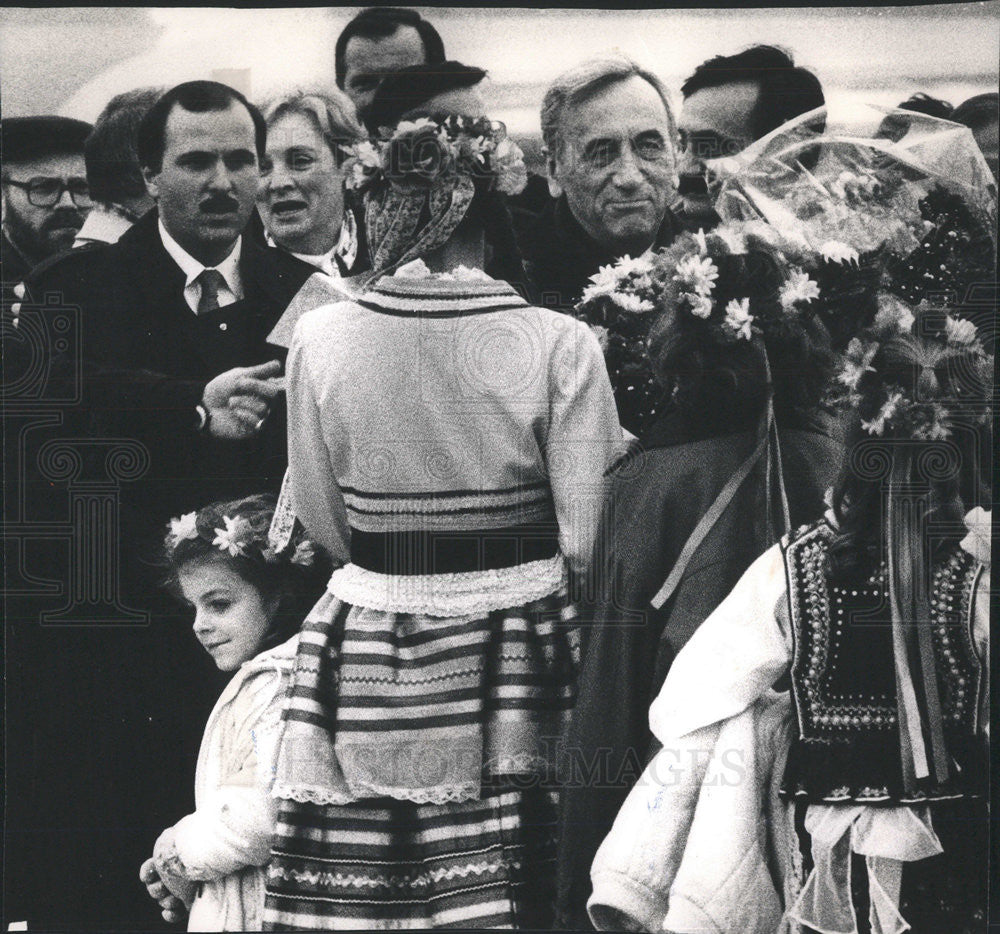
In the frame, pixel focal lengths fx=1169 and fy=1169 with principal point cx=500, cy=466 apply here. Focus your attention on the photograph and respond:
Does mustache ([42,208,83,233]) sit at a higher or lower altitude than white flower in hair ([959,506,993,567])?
higher

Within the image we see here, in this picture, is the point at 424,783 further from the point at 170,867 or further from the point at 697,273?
the point at 697,273

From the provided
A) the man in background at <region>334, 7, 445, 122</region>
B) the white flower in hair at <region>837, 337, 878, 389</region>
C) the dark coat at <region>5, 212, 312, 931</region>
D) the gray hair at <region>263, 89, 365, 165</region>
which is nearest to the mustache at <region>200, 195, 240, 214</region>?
the dark coat at <region>5, 212, 312, 931</region>

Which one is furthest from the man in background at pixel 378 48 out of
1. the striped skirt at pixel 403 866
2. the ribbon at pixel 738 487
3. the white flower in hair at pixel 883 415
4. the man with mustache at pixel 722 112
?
the striped skirt at pixel 403 866

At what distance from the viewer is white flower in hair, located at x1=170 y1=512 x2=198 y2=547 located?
129 inches

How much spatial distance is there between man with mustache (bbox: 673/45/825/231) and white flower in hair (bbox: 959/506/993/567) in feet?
3.61

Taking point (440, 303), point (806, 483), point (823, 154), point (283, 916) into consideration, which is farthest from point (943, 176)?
point (283, 916)

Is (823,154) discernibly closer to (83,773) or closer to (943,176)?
(943,176)

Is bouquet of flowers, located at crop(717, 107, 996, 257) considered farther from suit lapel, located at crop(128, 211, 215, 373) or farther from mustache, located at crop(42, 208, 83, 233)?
mustache, located at crop(42, 208, 83, 233)

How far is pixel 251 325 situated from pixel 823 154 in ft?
5.50

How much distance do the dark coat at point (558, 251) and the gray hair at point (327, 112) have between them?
0.51m

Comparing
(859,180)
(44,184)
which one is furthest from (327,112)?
(859,180)

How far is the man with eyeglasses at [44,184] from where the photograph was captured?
10.8ft

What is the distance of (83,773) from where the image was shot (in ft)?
10.8

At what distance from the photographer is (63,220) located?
10.8 ft
